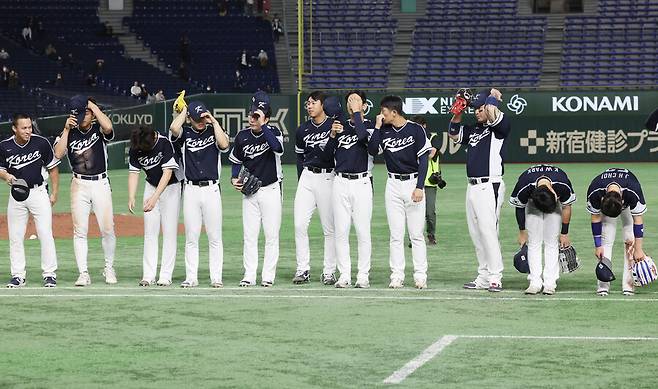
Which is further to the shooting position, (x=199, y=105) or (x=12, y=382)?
(x=199, y=105)

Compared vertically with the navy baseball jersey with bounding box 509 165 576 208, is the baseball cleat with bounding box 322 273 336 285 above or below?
below

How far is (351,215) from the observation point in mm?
12891

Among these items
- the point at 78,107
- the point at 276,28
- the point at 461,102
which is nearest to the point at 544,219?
the point at 461,102

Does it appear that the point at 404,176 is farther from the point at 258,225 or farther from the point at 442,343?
the point at 442,343

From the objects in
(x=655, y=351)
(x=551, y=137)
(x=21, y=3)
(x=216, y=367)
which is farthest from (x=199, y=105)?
(x=21, y=3)

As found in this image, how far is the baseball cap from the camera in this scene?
12672 millimetres

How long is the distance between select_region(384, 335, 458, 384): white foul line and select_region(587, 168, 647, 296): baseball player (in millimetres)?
2693

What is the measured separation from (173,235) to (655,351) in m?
5.68

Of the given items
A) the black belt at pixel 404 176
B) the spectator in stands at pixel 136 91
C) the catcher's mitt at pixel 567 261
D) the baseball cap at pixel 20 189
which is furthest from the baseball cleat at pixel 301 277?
the spectator in stands at pixel 136 91

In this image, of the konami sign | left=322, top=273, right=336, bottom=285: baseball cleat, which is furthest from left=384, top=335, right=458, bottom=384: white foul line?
the konami sign

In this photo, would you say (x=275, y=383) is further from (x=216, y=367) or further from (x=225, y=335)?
(x=225, y=335)

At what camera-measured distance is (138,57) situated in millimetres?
44875

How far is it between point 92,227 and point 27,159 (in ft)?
23.2

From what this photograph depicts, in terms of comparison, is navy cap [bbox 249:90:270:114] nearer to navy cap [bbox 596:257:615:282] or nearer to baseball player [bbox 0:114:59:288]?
baseball player [bbox 0:114:59:288]
